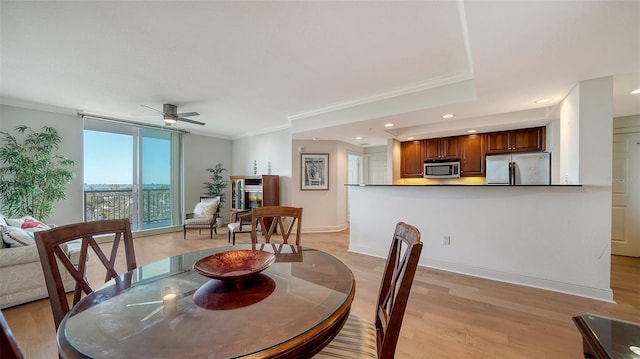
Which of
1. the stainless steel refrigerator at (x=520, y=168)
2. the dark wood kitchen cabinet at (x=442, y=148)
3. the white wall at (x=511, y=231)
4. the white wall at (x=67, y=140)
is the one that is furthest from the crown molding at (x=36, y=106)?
the stainless steel refrigerator at (x=520, y=168)

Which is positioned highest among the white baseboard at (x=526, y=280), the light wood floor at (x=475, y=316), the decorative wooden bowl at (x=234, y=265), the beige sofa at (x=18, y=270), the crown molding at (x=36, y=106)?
the crown molding at (x=36, y=106)

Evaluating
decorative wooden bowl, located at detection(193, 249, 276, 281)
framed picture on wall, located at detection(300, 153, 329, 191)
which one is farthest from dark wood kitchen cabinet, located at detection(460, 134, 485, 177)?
decorative wooden bowl, located at detection(193, 249, 276, 281)

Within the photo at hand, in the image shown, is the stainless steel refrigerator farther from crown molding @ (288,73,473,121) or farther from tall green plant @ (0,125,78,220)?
tall green plant @ (0,125,78,220)

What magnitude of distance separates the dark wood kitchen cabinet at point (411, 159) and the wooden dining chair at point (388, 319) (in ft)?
14.7

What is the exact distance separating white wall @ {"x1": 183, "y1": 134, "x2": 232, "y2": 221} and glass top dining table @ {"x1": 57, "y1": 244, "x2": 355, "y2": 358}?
17.4 ft

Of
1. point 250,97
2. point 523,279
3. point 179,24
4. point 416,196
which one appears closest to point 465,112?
point 416,196

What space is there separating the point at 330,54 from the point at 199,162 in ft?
16.8

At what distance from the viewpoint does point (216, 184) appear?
6434 millimetres

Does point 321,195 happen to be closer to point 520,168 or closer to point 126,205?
point 520,168

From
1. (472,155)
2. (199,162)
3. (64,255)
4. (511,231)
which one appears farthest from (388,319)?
(199,162)

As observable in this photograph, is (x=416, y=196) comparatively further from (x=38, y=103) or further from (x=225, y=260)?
(x=38, y=103)

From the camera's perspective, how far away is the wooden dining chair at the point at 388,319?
36.4 inches

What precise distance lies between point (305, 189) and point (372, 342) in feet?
15.1

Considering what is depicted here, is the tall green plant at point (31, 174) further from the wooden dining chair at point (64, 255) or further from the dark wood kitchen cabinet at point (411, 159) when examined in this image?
the dark wood kitchen cabinet at point (411, 159)
